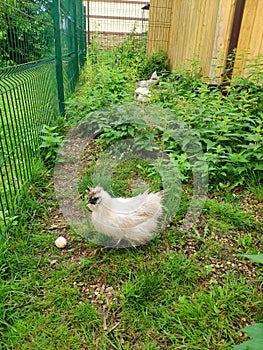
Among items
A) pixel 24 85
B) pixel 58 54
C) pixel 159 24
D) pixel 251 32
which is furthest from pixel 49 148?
pixel 159 24

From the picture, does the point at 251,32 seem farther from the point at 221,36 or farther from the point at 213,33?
the point at 213,33

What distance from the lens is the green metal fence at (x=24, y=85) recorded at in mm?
1772

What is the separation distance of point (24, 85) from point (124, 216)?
1.24 metres

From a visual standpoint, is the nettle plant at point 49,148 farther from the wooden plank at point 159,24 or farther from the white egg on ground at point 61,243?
the wooden plank at point 159,24

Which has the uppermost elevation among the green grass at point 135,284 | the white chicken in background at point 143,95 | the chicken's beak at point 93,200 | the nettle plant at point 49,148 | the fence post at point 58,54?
the fence post at point 58,54

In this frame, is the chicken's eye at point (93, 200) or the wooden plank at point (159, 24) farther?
the wooden plank at point (159, 24)

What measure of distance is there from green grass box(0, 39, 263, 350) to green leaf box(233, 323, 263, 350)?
11.1 inches

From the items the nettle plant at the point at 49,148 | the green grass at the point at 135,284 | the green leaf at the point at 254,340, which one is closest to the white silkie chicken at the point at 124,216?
the green grass at the point at 135,284

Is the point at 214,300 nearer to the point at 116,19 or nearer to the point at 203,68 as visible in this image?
the point at 203,68

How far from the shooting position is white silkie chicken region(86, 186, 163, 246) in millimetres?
1567

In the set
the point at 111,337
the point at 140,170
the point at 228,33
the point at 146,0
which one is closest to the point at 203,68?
the point at 228,33

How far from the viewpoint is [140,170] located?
2.54m

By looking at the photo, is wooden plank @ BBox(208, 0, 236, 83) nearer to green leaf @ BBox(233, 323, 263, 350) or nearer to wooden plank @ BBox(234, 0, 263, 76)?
wooden plank @ BBox(234, 0, 263, 76)

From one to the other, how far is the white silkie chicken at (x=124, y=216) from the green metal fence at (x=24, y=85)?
54 centimetres
